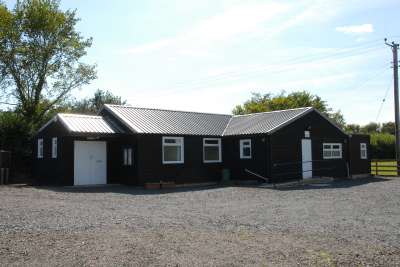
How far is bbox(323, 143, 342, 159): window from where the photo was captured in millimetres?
27188

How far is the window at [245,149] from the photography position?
24547 mm

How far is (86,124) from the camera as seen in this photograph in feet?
75.0

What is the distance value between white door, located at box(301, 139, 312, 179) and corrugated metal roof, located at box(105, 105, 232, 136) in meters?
4.55

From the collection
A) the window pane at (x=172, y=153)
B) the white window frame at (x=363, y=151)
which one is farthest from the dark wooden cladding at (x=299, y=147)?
the window pane at (x=172, y=153)

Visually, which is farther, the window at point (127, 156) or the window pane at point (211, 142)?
the window pane at point (211, 142)

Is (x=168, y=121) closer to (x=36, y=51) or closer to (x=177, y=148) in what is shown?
(x=177, y=148)

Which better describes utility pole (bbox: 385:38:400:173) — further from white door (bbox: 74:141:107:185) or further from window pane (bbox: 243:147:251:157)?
white door (bbox: 74:141:107:185)

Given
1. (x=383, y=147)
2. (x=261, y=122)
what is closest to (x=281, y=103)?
(x=383, y=147)

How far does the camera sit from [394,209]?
1306 cm

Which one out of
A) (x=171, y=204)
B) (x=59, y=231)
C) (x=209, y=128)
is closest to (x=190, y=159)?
(x=209, y=128)

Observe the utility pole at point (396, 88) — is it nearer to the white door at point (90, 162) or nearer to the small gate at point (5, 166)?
the white door at point (90, 162)

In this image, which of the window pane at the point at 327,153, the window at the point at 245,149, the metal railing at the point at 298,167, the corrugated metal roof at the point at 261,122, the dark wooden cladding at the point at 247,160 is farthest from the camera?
the window pane at the point at 327,153

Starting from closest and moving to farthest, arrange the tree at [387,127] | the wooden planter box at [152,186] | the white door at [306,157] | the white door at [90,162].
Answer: the wooden planter box at [152,186] < the white door at [90,162] < the white door at [306,157] < the tree at [387,127]

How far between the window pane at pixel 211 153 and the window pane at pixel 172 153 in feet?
6.27
